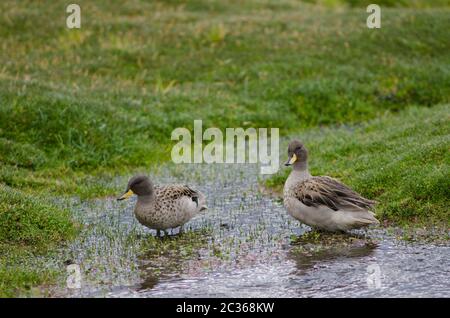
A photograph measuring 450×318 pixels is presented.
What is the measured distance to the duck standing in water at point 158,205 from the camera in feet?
39.5

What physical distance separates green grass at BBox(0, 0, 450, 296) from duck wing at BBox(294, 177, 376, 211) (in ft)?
A: 13.3

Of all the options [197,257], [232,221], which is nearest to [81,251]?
[197,257]

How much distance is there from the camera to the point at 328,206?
11844 mm

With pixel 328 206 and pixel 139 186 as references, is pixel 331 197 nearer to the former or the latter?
pixel 328 206

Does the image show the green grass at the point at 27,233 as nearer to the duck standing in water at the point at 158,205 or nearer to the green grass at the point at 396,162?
the duck standing in water at the point at 158,205

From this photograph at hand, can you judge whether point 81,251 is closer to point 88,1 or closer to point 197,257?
point 197,257

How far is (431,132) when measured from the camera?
16.8 meters

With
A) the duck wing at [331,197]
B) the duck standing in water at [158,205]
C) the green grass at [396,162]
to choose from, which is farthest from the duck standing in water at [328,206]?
the duck standing in water at [158,205]

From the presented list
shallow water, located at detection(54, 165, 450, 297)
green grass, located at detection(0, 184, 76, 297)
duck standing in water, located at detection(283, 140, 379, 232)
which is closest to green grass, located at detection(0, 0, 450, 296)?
green grass, located at detection(0, 184, 76, 297)

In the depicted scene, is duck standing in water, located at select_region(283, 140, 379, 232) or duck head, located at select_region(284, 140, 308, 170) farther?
duck head, located at select_region(284, 140, 308, 170)

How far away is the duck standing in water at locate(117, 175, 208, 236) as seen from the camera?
12031mm

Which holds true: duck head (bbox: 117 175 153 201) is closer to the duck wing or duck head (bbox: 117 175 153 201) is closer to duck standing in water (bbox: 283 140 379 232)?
duck standing in water (bbox: 283 140 379 232)

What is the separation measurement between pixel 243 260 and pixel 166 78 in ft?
46.0
